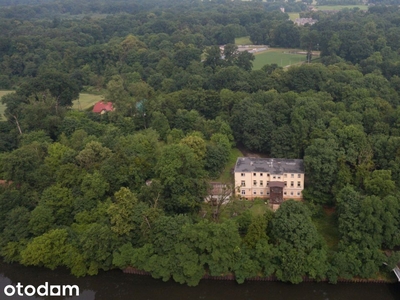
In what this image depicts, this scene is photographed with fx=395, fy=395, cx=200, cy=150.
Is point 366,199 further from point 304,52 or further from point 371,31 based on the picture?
point 304,52

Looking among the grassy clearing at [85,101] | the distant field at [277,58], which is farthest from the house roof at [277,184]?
the distant field at [277,58]

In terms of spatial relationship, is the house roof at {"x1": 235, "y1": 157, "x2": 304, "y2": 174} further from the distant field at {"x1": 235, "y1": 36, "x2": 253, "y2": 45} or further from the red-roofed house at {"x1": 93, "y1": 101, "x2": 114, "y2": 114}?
the distant field at {"x1": 235, "y1": 36, "x2": 253, "y2": 45}

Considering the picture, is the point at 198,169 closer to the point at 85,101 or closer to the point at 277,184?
the point at 277,184

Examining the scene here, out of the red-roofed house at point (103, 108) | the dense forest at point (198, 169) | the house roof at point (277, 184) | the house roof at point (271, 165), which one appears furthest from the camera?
the red-roofed house at point (103, 108)

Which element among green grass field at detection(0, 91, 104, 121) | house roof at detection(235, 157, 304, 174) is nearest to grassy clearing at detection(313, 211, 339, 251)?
house roof at detection(235, 157, 304, 174)

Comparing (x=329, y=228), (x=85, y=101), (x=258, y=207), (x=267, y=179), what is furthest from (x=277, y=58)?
(x=329, y=228)

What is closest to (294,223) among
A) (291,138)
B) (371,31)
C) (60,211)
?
(291,138)

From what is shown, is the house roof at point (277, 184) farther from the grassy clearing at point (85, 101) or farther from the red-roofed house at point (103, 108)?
the grassy clearing at point (85, 101)

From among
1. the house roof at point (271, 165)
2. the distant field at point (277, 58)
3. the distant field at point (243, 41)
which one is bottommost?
the distant field at point (243, 41)
